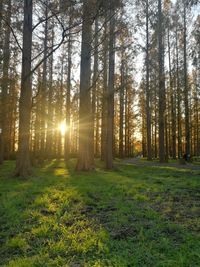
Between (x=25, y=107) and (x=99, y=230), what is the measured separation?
8.69 meters

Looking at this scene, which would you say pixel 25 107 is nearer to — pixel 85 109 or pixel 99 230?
pixel 85 109

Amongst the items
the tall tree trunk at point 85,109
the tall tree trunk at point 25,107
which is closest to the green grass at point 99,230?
the tall tree trunk at point 25,107

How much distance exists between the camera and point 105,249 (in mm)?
3879

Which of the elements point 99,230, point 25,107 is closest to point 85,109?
point 25,107

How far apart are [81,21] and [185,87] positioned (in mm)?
17135

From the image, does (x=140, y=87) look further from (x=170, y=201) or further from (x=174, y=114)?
(x=170, y=201)

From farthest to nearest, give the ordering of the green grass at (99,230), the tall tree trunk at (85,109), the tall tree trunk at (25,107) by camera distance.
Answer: the tall tree trunk at (85,109) → the tall tree trunk at (25,107) → the green grass at (99,230)

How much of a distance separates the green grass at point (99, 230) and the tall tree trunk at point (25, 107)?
407cm

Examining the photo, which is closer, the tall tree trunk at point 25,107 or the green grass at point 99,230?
the green grass at point 99,230

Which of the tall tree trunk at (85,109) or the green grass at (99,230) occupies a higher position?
the tall tree trunk at (85,109)

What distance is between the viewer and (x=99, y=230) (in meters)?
4.74

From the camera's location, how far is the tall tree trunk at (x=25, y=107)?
478 inches

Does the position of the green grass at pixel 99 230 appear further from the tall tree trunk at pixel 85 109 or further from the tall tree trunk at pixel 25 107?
the tall tree trunk at pixel 85 109

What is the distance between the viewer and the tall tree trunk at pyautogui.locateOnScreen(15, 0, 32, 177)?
12.1 m
